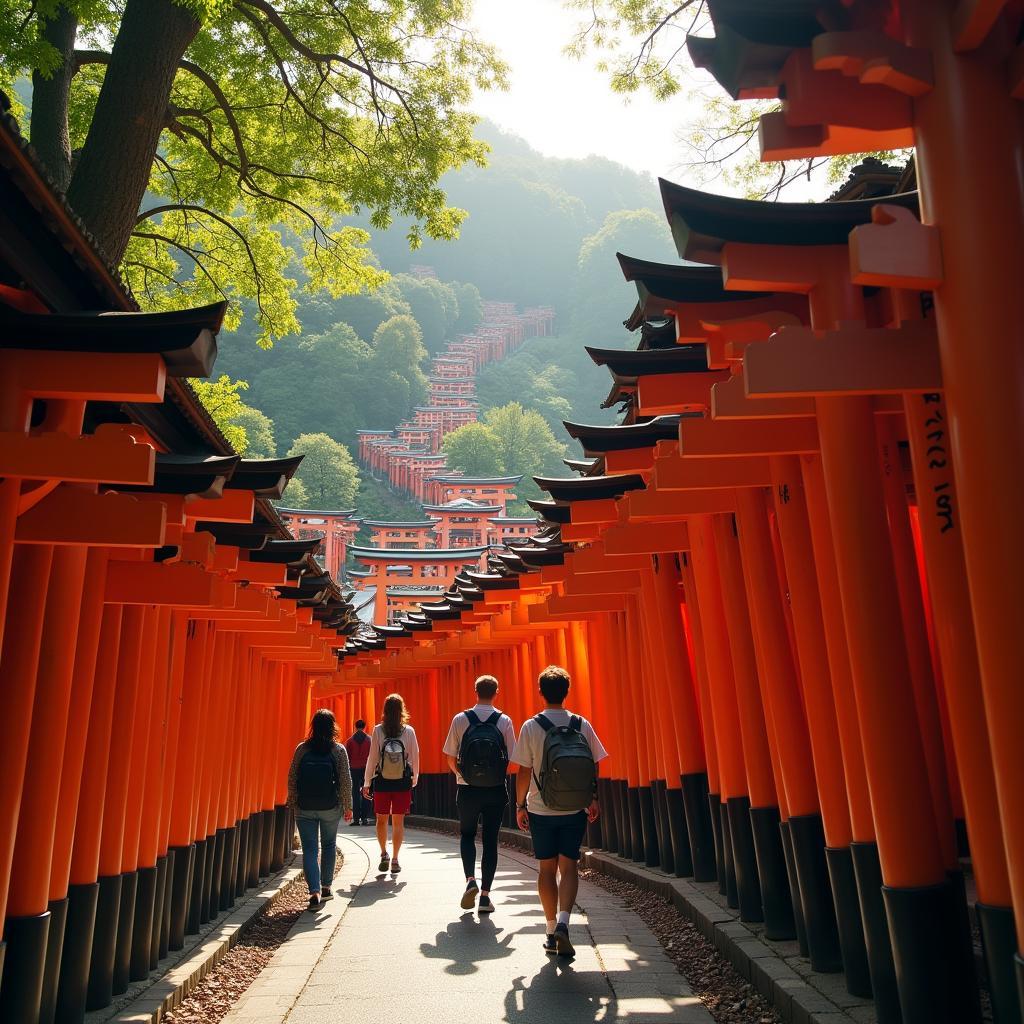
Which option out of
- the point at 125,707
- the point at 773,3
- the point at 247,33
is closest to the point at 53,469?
the point at 125,707

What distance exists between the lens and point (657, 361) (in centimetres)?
657

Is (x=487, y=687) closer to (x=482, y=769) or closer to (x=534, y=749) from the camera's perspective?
(x=482, y=769)

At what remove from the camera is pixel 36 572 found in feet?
15.8

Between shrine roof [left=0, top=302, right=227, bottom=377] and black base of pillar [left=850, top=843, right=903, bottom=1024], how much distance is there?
12.2 feet

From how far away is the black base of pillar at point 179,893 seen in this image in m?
7.36

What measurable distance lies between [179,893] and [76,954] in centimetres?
238

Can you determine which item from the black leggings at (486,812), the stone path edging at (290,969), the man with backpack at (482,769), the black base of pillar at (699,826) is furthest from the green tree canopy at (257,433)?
the black leggings at (486,812)

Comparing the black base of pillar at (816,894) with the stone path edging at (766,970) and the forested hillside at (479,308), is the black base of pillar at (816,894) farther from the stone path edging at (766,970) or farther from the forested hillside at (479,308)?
the forested hillside at (479,308)

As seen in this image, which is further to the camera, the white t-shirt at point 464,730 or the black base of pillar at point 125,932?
the white t-shirt at point 464,730

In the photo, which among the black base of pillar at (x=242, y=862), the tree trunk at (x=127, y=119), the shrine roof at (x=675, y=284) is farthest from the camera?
the black base of pillar at (x=242, y=862)

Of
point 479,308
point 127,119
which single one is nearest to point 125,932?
point 127,119

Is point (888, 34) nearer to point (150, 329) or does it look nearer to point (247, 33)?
point (150, 329)

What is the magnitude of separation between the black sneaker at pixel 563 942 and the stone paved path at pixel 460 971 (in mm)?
77

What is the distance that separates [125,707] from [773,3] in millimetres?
4920
